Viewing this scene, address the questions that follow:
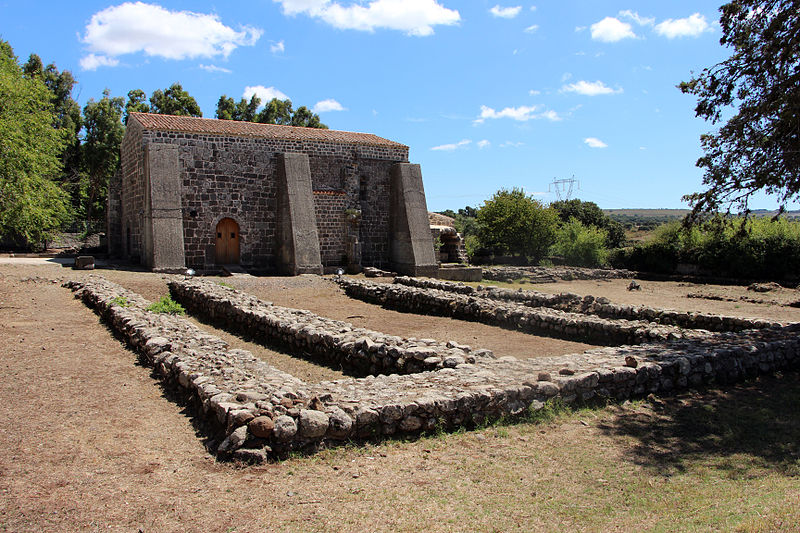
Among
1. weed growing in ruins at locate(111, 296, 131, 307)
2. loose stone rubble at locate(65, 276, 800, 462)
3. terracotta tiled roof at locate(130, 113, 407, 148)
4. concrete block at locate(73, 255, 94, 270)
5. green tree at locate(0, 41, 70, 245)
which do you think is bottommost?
loose stone rubble at locate(65, 276, 800, 462)

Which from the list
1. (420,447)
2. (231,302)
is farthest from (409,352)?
(231,302)

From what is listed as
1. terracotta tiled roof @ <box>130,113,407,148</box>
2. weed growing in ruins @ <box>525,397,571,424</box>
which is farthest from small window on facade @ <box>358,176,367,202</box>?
weed growing in ruins @ <box>525,397,571,424</box>

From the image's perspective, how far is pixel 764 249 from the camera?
23766mm

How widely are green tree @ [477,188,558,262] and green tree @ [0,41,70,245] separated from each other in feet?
79.5

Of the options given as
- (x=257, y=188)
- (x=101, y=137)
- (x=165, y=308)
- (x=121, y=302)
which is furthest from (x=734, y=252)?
(x=101, y=137)

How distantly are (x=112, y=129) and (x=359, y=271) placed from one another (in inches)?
880

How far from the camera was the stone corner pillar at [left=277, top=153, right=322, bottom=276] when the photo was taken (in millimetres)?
20969

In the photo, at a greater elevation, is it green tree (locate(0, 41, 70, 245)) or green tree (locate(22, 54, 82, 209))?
green tree (locate(22, 54, 82, 209))

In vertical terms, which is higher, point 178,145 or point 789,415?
point 178,145

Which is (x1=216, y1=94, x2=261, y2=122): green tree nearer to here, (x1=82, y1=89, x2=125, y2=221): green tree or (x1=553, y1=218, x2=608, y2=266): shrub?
(x1=82, y1=89, x2=125, y2=221): green tree

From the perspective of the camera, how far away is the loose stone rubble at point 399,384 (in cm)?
478

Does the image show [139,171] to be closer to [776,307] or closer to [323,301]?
[323,301]

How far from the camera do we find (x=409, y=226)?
23531 millimetres

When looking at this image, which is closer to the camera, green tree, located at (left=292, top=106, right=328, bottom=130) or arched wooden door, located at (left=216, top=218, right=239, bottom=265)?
arched wooden door, located at (left=216, top=218, right=239, bottom=265)
